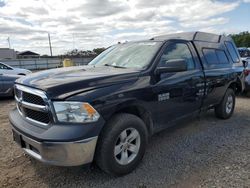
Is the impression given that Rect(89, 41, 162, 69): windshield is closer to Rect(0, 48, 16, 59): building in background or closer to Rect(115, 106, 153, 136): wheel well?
Rect(115, 106, 153, 136): wheel well

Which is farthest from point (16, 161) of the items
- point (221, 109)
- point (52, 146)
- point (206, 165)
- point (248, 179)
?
point (221, 109)

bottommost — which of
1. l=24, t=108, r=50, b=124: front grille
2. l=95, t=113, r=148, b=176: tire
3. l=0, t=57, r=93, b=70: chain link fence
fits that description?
l=0, t=57, r=93, b=70: chain link fence

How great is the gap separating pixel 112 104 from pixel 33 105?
3.10 ft

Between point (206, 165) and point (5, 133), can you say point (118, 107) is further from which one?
point (5, 133)

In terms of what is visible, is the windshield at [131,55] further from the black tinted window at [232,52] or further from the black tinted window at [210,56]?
the black tinted window at [232,52]

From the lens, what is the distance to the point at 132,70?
3559 mm

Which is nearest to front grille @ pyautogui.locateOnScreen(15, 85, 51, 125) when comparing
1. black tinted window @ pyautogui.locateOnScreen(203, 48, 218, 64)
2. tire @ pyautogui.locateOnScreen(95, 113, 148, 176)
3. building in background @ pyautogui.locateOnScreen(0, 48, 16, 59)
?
tire @ pyautogui.locateOnScreen(95, 113, 148, 176)

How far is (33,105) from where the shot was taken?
2980 millimetres

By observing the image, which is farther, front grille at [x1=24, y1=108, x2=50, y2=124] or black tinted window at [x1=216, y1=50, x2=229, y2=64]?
black tinted window at [x1=216, y1=50, x2=229, y2=64]

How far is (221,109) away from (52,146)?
13.9 feet

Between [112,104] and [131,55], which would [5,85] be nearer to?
[131,55]

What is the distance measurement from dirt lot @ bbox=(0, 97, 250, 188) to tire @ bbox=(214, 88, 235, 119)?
0.92m

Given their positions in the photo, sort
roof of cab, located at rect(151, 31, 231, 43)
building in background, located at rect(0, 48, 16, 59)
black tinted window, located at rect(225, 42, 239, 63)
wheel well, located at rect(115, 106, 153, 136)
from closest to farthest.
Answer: wheel well, located at rect(115, 106, 153, 136) → roof of cab, located at rect(151, 31, 231, 43) → black tinted window, located at rect(225, 42, 239, 63) → building in background, located at rect(0, 48, 16, 59)

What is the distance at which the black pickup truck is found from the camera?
2732 millimetres
